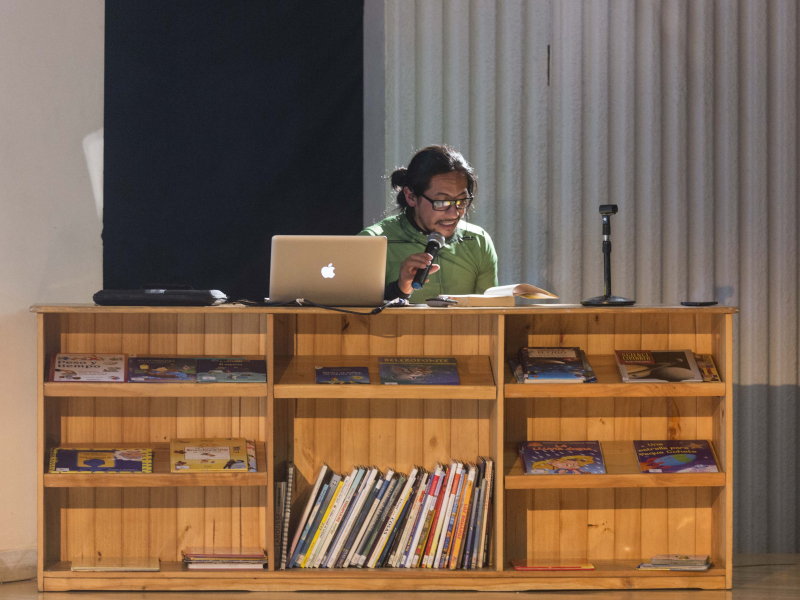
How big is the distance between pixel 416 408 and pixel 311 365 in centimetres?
41

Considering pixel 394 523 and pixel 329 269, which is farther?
pixel 394 523

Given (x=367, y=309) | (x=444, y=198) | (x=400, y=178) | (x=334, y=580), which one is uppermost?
(x=400, y=178)

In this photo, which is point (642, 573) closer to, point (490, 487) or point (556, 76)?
point (490, 487)

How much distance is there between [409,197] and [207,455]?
4.29 ft

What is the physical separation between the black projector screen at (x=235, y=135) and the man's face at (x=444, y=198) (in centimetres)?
62

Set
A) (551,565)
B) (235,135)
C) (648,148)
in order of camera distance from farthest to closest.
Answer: (648,148), (235,135), (551,565)

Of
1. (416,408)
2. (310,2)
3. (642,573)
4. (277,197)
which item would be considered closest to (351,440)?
(416,408)

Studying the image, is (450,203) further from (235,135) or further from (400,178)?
(235,135)

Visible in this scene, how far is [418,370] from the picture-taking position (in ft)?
8.63

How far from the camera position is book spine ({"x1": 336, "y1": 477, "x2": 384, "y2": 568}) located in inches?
103

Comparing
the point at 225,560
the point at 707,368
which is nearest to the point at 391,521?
the point at 225,560

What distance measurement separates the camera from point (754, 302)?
3.70 m

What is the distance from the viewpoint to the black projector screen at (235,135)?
3.41 metres

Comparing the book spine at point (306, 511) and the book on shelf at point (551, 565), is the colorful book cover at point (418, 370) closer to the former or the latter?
the book spine at point (306, 511)
